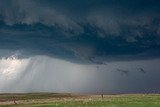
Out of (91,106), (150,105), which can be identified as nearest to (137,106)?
(150,105)

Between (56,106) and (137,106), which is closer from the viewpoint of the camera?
(137,106)

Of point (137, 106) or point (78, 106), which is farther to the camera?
point (78, 106)

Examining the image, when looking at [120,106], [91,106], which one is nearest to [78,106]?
[91,106]

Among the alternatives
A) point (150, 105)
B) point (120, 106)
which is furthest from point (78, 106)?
point (150, 105)

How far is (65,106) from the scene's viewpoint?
65125 millimetres

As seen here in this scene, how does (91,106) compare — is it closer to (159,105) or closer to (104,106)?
(104,106)

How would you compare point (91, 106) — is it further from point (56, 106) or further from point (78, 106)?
point (56, 106)

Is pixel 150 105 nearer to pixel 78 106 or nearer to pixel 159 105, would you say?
pixel 159 105

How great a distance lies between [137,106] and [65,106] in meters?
13.9

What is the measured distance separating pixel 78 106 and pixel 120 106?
8039 mm

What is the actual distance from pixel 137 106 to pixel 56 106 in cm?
1651

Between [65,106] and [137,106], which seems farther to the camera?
[65,106]

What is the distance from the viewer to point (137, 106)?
5962cm

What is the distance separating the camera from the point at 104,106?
62.1m
